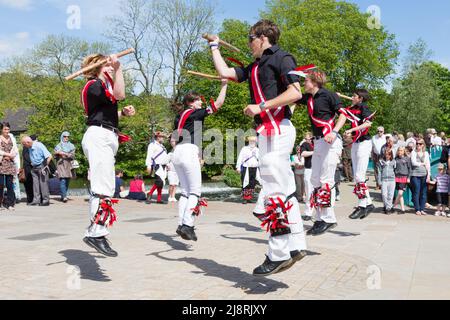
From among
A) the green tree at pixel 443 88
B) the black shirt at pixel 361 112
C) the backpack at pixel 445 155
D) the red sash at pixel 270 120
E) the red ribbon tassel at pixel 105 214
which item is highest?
the green tree at pixel 443 88

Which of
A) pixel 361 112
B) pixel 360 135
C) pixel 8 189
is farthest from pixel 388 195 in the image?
pixel 8 189

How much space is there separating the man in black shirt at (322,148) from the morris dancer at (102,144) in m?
3.08

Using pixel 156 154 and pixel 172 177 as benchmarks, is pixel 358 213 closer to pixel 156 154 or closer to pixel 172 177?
pixel 172 177

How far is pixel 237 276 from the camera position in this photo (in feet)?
16.4

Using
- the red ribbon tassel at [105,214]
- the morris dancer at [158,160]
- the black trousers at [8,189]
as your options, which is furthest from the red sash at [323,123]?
the black trousers at [8,189]

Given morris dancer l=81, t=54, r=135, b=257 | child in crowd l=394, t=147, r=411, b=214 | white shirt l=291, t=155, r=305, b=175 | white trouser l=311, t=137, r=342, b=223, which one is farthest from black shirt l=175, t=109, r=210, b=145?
white shirt l=291, t=155, r=305, b=175

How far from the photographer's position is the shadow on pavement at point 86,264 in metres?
4.86

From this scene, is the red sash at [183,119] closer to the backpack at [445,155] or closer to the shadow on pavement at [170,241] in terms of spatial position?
the shadow on pavement at [170,241]

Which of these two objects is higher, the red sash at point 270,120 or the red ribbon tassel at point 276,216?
the red sash at point 270,120

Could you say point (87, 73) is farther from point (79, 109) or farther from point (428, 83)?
point (428, 83)

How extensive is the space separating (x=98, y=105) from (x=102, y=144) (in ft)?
1.40

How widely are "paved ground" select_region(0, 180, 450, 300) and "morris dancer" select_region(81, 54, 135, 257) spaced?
1.43 feet

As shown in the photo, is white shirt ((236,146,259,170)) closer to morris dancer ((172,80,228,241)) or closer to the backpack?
the backpack
